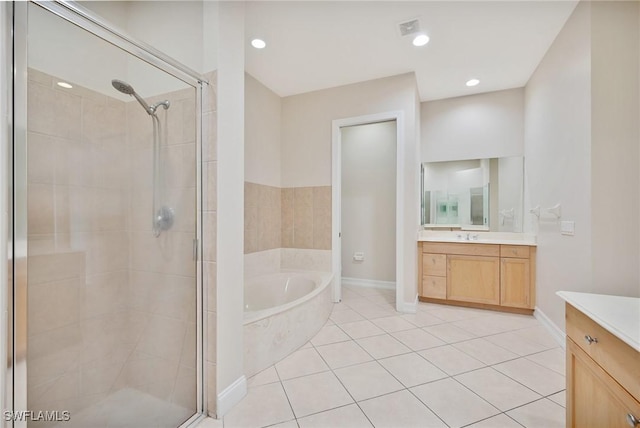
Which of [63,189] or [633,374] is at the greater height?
[63,189]

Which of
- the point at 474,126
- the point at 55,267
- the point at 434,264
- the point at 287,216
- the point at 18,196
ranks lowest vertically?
the point at 434,264

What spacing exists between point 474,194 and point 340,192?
1.76 metres

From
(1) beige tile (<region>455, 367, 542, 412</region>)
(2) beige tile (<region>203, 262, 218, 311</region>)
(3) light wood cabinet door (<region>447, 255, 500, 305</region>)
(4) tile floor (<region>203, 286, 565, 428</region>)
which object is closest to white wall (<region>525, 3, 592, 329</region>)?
(3) light wood cabinet door (<region>447, 255, 500, 305</region>)

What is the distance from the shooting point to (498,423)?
1.40m

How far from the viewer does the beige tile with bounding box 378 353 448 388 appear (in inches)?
69.9

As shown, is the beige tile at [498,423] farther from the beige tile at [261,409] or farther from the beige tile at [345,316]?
the beige tile at [345,316]

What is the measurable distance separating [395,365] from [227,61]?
2.24m

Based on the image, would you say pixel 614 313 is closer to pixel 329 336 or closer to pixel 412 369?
pixel 412 369

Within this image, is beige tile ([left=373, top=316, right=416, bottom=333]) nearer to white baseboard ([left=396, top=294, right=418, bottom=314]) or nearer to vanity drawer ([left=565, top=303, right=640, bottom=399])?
white baseboard ([left=396, top=294, right=418, bottom=314])

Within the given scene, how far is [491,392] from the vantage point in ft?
5.39

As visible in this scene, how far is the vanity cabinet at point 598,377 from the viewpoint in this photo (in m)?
0.83

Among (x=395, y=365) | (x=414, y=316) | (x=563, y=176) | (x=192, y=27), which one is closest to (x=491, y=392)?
(x=395, y=365)

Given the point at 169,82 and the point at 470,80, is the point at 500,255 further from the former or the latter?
the point at 169,82

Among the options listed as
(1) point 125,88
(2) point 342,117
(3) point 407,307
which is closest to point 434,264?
(3) point 407,307
